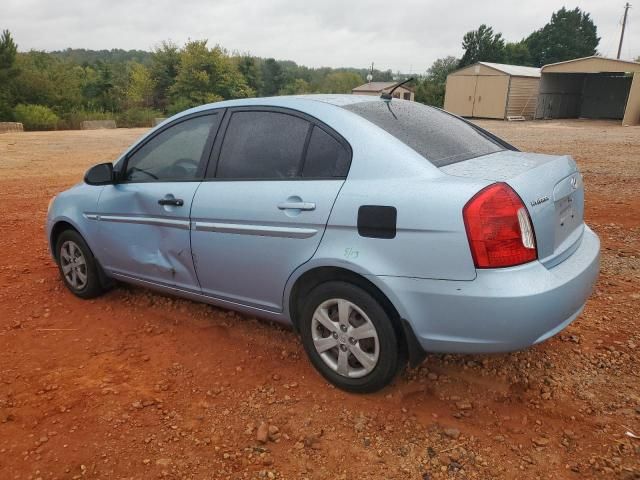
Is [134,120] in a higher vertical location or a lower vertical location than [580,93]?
lower

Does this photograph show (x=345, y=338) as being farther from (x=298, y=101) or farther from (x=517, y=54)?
(x=517, y=54)

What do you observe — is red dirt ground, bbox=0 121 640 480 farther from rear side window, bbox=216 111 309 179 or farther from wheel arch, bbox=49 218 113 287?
rear side window, bbox=216 111 309 179

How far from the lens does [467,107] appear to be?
33.4 metres

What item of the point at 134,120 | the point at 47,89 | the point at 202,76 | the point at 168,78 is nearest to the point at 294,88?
the point at 168,78

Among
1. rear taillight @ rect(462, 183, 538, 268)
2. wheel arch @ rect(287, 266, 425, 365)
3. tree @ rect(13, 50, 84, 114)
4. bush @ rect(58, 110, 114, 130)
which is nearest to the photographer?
rear taillight @ rect(462, 183, 538, 268)

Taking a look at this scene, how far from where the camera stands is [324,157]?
2791 mm

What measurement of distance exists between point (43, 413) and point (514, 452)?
2472mm

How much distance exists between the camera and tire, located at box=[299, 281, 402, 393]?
2.58 meters

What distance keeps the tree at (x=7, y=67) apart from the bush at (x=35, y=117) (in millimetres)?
1815

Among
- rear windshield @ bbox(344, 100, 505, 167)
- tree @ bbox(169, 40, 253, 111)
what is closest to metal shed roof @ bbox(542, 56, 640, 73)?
rear windshield @ bbox(344, 100, 505, 167)

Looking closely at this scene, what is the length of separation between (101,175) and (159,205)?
2.22ft

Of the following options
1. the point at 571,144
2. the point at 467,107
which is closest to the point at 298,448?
the point at 571,144

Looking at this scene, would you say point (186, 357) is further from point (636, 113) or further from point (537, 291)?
point (636, 113)

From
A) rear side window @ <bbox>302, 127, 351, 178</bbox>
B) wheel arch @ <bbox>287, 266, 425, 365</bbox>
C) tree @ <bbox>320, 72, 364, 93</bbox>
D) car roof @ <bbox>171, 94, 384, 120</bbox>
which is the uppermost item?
tree @ <bbox>320, 72, 364, 93</bbox>
